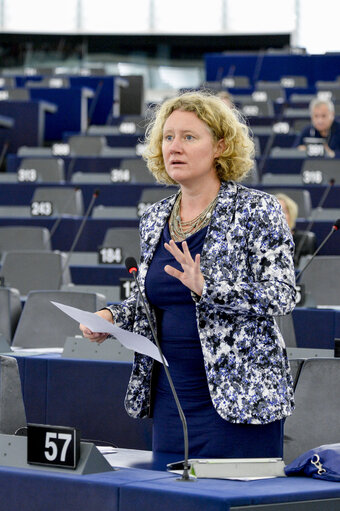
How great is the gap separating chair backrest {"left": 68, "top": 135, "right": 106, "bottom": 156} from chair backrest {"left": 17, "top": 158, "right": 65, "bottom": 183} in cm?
82

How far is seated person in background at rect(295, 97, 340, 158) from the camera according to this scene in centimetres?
768

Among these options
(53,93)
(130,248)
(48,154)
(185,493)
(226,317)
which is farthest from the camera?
(53,93)

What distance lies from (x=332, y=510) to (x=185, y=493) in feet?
0.82

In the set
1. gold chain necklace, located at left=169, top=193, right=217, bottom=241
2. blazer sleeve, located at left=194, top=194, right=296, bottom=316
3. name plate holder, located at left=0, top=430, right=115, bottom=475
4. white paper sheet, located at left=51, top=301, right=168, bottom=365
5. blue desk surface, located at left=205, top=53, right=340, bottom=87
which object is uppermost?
blue desk surface, located at left=205, top=53, right=340, bottom=87

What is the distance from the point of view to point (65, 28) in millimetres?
17359

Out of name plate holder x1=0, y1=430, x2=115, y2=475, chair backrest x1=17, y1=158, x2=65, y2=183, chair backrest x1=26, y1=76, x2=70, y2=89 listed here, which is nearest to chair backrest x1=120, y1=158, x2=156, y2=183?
chair backrest x1=17, y1=158, x2=65, y2=183

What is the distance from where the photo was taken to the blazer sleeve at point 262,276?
6.19 feet

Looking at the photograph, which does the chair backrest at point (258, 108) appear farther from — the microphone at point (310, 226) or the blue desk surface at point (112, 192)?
the microphone at point (310, 226)

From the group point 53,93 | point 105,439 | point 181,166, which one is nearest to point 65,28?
point 53,93

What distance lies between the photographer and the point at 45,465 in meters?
1.75

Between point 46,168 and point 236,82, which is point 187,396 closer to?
point 46,168

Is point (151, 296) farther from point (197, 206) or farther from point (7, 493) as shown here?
point (7, 493)

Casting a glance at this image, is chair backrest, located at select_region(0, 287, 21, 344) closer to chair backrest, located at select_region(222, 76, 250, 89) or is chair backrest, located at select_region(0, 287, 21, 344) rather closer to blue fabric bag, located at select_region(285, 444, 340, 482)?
Result: blue fabric bag, located at select_region(285, 444, 340, 482)

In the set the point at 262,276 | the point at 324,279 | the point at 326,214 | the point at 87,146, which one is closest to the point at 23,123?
the point at 87,146
